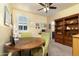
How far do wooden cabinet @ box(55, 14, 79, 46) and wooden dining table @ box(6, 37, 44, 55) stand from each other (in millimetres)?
330

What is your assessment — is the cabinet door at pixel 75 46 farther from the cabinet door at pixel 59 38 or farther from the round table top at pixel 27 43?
the round table top at pixel 27 43

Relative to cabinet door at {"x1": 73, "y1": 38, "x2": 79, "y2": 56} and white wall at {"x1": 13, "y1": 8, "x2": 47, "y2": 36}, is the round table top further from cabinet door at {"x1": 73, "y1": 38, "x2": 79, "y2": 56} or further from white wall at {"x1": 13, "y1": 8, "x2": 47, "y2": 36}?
cabinet door at {"x1": 73, "y1": 38, "x2": 79, "y2": 56}

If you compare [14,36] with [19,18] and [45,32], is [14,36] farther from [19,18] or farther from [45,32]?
[45,32]

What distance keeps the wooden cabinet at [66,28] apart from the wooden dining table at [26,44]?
33 cm

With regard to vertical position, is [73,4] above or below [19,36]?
above

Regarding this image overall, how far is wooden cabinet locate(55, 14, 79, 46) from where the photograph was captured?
1.73 metres

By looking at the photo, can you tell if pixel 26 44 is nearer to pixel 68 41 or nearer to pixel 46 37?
pixel 46 37

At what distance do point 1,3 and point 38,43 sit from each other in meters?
0.91

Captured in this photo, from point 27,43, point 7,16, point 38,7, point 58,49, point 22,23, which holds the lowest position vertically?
point 58,49

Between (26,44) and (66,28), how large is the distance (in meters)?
0.75

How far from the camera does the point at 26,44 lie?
1.78m

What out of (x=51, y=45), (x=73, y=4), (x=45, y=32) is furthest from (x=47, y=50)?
(x=73, y=4)

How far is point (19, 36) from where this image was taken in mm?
1764

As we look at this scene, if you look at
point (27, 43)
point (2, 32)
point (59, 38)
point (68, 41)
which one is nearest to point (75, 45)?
point (68, 41)
